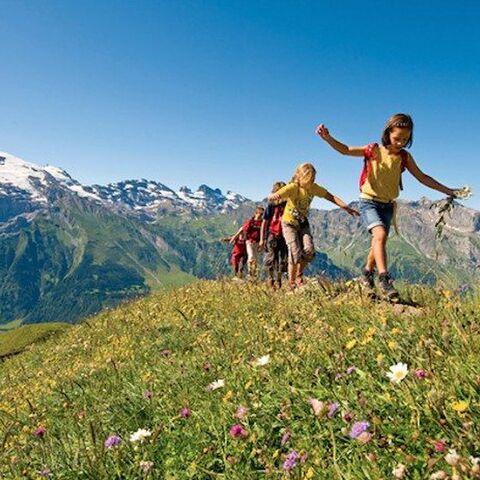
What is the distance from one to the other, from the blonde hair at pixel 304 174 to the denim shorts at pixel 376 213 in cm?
366

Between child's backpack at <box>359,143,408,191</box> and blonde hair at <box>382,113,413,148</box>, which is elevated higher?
blonde hair at <box>382,113,413,148</box>

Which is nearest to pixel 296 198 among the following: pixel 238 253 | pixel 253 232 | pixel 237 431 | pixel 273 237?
pixel 273 237

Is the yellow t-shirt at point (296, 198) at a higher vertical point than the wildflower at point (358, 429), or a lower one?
higher

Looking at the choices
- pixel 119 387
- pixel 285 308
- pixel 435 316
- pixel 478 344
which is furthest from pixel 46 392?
pixel 478 344

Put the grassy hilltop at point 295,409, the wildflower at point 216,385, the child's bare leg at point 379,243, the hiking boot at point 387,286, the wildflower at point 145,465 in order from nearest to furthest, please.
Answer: the grassy hilltop at point 295,409 < the wildflower at point 145,465 < the wildflower at point 216,385 < the hiking boot at point 387,286 < the child's bare leg at point 379,243

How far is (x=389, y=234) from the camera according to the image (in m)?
8.93

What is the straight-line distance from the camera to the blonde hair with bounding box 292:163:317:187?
40.1 ft

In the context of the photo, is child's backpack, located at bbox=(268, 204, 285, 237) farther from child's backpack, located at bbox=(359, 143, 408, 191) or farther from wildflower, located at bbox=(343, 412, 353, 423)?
wildflower, located at bbox=(343, 412, 353, 423)

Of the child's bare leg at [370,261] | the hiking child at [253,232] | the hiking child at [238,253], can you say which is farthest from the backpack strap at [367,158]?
the hiking child at [238,253]

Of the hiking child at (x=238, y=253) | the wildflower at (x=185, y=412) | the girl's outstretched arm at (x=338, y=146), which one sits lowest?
the wildflower at (x=185, y=412)

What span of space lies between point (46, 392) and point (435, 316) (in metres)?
5.73

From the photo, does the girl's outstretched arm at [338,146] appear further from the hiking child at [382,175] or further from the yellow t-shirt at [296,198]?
the yellow t-shirt at [296,198]

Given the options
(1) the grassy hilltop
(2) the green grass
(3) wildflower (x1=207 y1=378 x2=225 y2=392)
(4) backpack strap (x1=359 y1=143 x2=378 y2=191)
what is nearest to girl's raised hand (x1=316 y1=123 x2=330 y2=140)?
(4) backpack strap (x1=359 y1=143 x2=378 y2=191)

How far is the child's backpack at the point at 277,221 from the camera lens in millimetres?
13812
